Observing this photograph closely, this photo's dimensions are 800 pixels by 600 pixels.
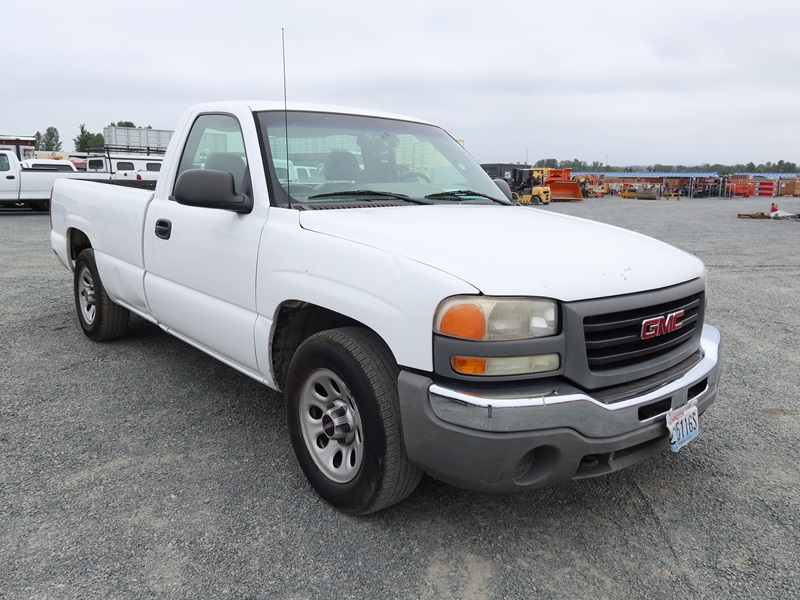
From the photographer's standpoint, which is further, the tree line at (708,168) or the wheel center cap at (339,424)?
the tree line at (708,168)

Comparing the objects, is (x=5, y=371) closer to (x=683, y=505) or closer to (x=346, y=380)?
(x=346, y=380)

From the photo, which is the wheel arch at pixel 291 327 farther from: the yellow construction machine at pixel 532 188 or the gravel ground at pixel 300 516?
the yellow construction machine at pixel 532 188

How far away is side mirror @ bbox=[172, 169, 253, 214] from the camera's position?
9.91ft

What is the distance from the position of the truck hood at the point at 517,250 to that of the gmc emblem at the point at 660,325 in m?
0.14

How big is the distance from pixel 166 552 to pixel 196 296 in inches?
59.8

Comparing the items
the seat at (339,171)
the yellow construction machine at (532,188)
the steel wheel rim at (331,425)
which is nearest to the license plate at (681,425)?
the steel wheel rim at (331,425)

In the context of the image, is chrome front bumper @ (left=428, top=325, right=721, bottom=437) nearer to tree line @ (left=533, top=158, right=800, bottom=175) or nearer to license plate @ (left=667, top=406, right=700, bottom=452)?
license plate @ (left=667, top=406, right=700, bottom=452)

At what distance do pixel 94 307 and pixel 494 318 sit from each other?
4.14 m

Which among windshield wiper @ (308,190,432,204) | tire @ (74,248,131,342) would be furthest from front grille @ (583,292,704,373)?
tire @ (74,248,131,342)

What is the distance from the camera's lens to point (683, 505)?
115 inches

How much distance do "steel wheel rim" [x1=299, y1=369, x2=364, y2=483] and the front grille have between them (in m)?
0.99

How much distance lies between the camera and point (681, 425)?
103 inches

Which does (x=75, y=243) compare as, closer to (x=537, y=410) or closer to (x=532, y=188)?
(x=537, y=410)

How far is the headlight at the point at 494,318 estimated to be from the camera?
7.32ft
